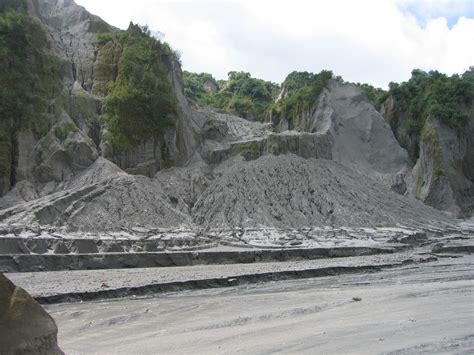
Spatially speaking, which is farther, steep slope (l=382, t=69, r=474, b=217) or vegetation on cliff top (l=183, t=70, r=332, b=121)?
vegetation on cliff top (l=183, t=70, r=332, b=121)

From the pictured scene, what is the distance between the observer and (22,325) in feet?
21.3

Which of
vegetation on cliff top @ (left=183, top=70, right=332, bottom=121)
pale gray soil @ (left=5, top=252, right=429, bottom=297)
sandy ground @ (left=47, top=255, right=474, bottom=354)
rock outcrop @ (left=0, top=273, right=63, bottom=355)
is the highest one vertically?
vegetation on cliff top @ (left=183, top=70, right=332, bottom=121)

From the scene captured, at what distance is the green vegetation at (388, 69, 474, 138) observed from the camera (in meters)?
54.7

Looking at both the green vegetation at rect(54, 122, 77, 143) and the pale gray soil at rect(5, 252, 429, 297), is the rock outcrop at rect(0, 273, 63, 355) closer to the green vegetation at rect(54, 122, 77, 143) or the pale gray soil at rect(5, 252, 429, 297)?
the pale gray soil at rect(5, 252, 429, 297)

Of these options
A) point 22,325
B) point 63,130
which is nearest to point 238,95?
point 63,130

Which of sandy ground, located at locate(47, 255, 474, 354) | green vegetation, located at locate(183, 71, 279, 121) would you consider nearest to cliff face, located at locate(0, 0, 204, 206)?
green vegetation, located at locate(183, 71, 279, 121)

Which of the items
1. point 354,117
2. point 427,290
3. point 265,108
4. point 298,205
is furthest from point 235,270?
point 265,108

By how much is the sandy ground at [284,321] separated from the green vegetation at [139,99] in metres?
24.6

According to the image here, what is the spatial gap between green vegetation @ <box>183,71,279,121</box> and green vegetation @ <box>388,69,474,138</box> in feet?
64.3

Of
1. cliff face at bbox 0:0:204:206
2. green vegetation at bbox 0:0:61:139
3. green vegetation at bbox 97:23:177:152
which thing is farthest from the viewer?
green vegetation at bbox 97:23:177:152

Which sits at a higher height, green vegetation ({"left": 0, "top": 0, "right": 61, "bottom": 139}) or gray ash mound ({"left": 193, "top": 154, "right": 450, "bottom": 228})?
green vegetation ({"left": 0, "top": 0, "right": 61, "bottom": 139})

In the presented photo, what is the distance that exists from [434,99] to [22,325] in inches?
2193

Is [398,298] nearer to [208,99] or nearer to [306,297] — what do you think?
[306,297]

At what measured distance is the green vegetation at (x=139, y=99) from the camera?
131 feet
